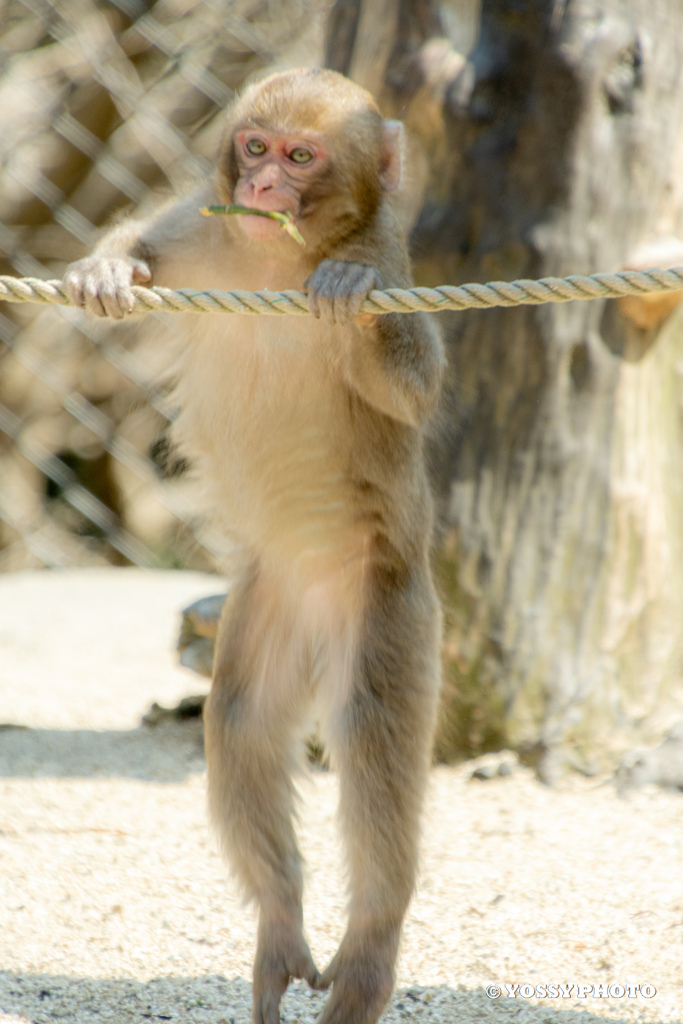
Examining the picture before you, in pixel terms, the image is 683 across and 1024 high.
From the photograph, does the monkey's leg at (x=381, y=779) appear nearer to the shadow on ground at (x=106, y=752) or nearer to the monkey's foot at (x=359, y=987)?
the monkey's foot at (x=359, y=987)

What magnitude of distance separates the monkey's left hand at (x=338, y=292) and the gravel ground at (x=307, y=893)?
5.59ft

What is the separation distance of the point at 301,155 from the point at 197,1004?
2.17 m

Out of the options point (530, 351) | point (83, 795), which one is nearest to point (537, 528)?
point (530, 351)

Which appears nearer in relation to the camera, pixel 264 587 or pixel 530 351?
pixel 264 587

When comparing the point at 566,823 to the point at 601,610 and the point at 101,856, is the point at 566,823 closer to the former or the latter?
the point at 601,610

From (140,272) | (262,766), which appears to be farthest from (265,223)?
(262,766)

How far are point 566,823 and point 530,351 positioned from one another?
1740 mm

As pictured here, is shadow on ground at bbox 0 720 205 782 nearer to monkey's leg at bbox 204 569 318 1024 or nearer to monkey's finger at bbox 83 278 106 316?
monkey's leg at bbox 204 569 318 1024

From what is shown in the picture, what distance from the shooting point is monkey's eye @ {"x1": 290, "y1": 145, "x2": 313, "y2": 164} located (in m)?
3.01

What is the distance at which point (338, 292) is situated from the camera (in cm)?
255

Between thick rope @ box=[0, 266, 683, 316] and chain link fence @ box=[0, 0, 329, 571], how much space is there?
3986mm

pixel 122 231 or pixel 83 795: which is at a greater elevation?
pixel 122 231

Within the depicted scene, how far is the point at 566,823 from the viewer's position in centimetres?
409

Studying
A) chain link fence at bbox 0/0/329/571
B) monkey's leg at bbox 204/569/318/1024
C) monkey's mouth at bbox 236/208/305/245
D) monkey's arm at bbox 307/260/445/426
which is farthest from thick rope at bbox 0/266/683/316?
chain link fence at bbox 0/0/329/571
